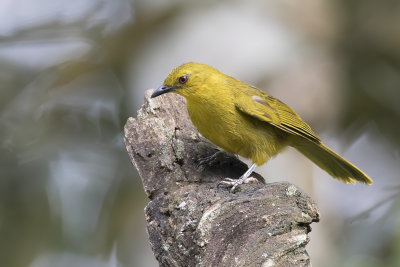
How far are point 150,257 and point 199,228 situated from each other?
2.75m

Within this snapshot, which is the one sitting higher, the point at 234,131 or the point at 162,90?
the point at 162,90

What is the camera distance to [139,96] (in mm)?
6293

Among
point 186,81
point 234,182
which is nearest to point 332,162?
point 186,81

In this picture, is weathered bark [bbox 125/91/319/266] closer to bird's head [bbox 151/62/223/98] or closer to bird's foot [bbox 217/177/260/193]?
bird's foot [bbox 217/177/260/193]

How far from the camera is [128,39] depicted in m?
6.66

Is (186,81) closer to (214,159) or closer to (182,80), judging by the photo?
(182,80)

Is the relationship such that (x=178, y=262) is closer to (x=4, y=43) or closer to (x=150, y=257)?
(x=150, y=257)

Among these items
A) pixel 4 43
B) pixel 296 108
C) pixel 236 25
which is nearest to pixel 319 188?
pixel 296 108

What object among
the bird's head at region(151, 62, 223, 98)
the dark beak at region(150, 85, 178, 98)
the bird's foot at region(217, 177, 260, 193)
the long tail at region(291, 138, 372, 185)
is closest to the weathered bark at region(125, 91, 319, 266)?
the bird's foot at region(217, 177, 260, 193)

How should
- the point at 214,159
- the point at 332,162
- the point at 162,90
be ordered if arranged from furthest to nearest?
the point at 332,162
the point at 162,90
the point at 214,159

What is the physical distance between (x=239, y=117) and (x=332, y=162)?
922 mm

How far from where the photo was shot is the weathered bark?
3229mm

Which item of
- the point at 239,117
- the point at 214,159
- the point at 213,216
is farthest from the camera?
the point at 239,117

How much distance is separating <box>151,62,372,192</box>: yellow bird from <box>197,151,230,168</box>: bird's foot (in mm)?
62
